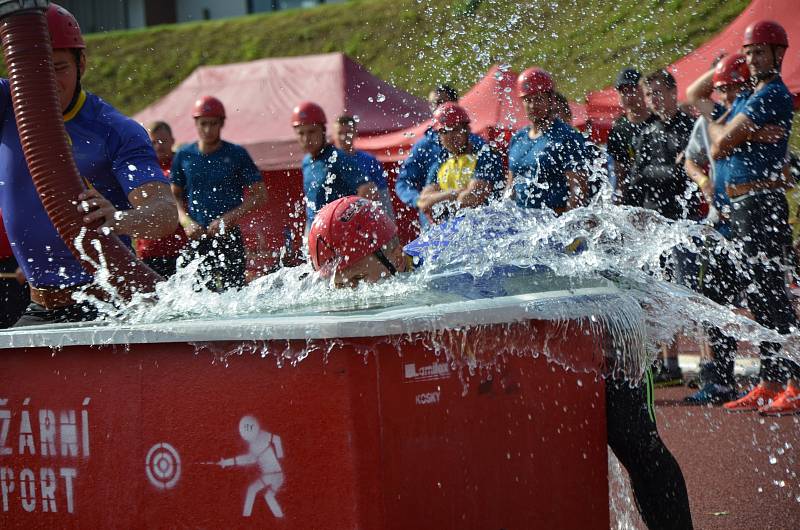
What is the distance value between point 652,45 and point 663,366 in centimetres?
1862

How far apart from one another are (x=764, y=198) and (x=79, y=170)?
4.27m

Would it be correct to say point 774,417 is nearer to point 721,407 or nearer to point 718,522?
point 721,407

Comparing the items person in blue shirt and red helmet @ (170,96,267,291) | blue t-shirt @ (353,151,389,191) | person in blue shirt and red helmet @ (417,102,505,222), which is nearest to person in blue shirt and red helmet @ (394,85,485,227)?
blue t-shirt @ (353,151,389,191)

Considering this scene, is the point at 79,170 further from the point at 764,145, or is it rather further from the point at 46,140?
the point at 764,145

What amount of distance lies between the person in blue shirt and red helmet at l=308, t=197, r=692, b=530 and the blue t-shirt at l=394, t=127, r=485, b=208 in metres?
4.68

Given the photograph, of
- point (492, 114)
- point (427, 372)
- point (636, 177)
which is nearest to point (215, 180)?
point (636, 177)

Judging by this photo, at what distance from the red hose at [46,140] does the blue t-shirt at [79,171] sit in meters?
0.26

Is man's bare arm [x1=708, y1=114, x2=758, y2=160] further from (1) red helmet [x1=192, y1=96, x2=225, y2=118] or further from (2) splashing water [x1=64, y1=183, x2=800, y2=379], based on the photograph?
(1) red helmet [x1=192, y1=96, x2=225, y2=118]

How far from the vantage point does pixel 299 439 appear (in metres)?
2.53

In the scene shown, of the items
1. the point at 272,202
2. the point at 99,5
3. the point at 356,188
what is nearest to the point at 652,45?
the point at 272,202

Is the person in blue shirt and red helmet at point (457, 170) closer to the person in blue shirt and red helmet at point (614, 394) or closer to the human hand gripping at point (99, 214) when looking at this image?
the person in blue shirt and red helmet at point (614, 394)

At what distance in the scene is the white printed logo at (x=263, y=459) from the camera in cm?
257

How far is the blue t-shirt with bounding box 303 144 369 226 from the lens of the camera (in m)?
8.00

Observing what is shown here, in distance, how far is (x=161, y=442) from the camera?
2732 millimetres
